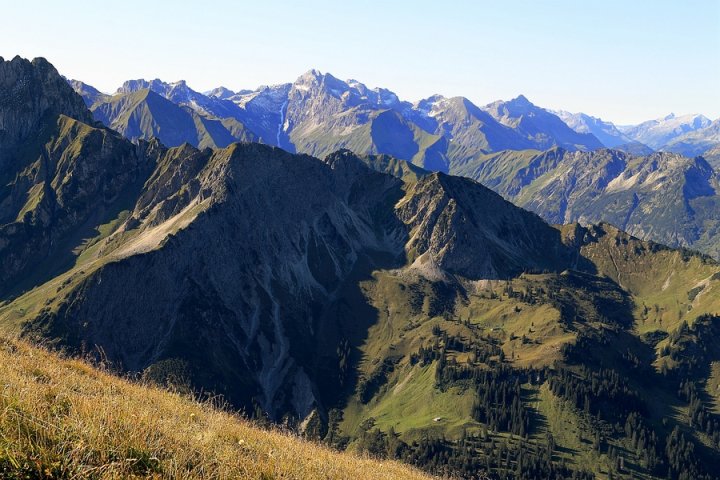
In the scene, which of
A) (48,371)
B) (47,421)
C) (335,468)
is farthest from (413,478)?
(47,421)

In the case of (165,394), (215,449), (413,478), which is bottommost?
(413,478)

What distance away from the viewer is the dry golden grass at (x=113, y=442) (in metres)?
10.1

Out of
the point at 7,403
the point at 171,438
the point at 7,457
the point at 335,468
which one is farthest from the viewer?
the point at 335,468

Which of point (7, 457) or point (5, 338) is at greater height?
point (7, 457)

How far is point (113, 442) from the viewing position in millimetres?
11344

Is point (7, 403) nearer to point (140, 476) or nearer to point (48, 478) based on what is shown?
point (48, 478)

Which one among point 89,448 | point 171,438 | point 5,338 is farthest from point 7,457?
point 5,338

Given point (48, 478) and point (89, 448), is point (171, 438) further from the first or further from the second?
point (48, 478)

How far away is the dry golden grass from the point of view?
10062 mm

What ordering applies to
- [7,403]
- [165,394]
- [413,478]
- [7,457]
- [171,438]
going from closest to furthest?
1. [7,457]
2. [7,403]
3. [171,438]
4. [165,394]
5. [413,478]

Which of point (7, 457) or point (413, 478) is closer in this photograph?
point (7, 457)

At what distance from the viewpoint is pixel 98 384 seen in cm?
1978

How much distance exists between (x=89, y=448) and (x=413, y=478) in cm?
1792

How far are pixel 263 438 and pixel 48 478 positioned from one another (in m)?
9.99
